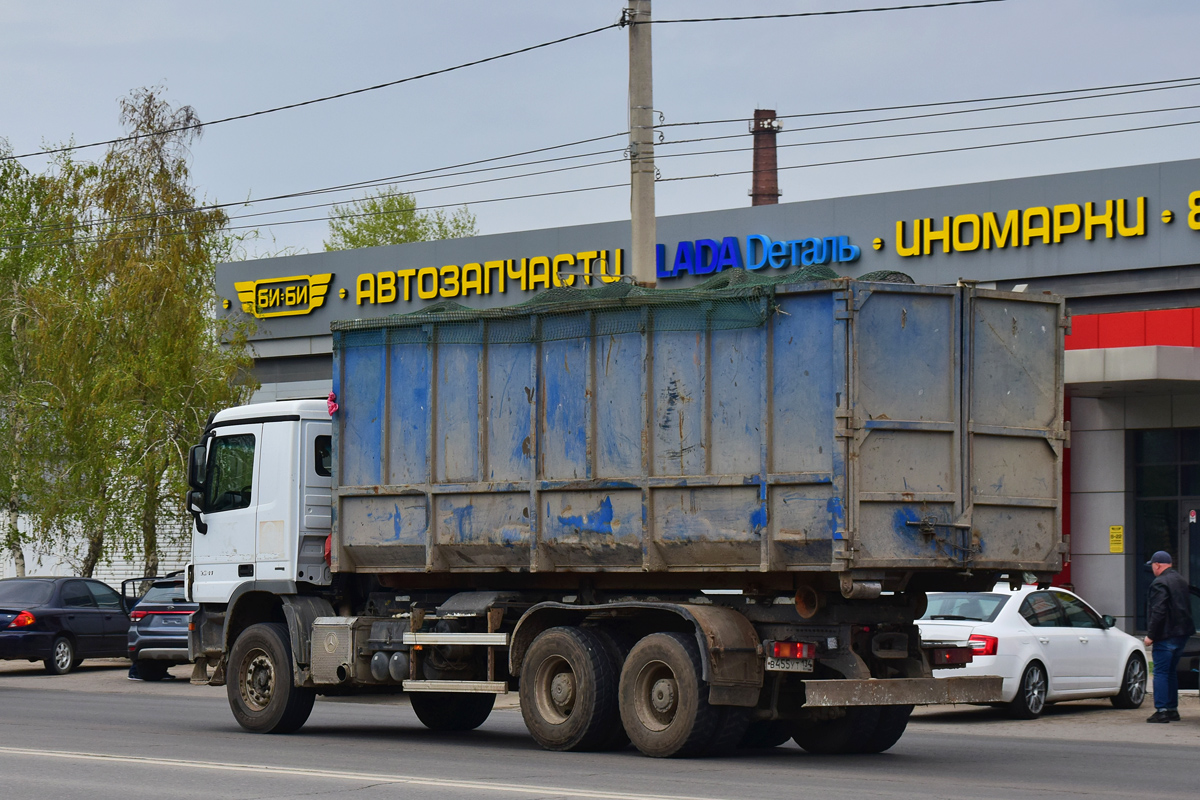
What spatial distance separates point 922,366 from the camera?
1213 centimetres

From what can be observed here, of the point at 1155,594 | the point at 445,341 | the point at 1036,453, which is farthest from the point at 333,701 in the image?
the point at 1036,453

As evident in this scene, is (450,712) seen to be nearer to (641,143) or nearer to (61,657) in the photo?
(641,143)

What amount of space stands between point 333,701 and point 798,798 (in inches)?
492

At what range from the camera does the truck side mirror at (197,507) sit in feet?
52.0

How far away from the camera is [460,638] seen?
539 inches

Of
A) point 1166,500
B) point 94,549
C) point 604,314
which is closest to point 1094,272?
point 1166,500

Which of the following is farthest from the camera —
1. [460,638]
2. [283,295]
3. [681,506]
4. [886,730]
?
[283,295]

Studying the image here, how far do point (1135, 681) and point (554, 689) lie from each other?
342 inches

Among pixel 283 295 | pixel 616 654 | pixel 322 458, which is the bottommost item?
pixel 616 654

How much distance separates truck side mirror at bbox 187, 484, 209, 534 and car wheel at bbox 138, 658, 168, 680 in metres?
8.73

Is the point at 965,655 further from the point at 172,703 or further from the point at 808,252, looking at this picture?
the point at 808,252

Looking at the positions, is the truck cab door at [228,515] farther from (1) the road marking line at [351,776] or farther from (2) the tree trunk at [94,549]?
(2) the tree trunk at [94,549]

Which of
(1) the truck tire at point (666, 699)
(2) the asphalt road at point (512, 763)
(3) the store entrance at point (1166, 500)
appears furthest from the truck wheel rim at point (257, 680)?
(3) the store entrance at point (1166, 500)

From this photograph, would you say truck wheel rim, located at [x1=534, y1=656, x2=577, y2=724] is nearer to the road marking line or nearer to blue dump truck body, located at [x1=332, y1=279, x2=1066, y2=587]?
blue dump truck body, located at [x1=332, y1=279, x2=1066, y2=587]
